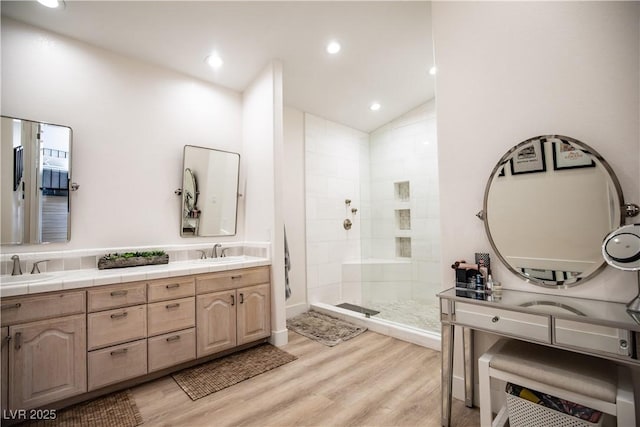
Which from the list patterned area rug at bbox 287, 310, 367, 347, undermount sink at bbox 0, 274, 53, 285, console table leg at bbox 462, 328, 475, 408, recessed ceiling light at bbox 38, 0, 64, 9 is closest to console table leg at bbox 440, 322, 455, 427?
console table leg at bbox 462, 328, 475, 408

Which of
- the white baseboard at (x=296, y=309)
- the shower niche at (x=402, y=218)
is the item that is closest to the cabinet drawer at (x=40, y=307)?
the white baseboard at (x=296, y=309)

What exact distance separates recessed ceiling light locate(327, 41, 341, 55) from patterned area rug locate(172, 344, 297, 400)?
3014 mm

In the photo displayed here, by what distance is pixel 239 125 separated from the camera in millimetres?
3473

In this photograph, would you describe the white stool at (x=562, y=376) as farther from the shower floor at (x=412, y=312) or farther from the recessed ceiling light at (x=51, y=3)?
the recessed ceiling light at (x=51, y=3)

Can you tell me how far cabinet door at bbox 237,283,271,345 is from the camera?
2680mm

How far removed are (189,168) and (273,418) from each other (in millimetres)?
2394

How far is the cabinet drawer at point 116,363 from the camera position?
6.40 ft

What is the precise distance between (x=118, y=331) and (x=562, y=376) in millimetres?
2657

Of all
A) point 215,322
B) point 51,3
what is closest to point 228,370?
point 215,322

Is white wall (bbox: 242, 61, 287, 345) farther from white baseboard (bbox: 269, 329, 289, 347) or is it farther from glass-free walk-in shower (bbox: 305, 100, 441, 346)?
glass-free walk-in shower (bbox: 305, 100, 441, 346)

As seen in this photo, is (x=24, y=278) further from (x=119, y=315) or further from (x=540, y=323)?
(x=540, y=323)

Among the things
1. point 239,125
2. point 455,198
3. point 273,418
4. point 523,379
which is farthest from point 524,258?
point 239,125

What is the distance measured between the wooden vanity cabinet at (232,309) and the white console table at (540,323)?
1.73 metres

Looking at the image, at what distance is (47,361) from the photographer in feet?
5.90
